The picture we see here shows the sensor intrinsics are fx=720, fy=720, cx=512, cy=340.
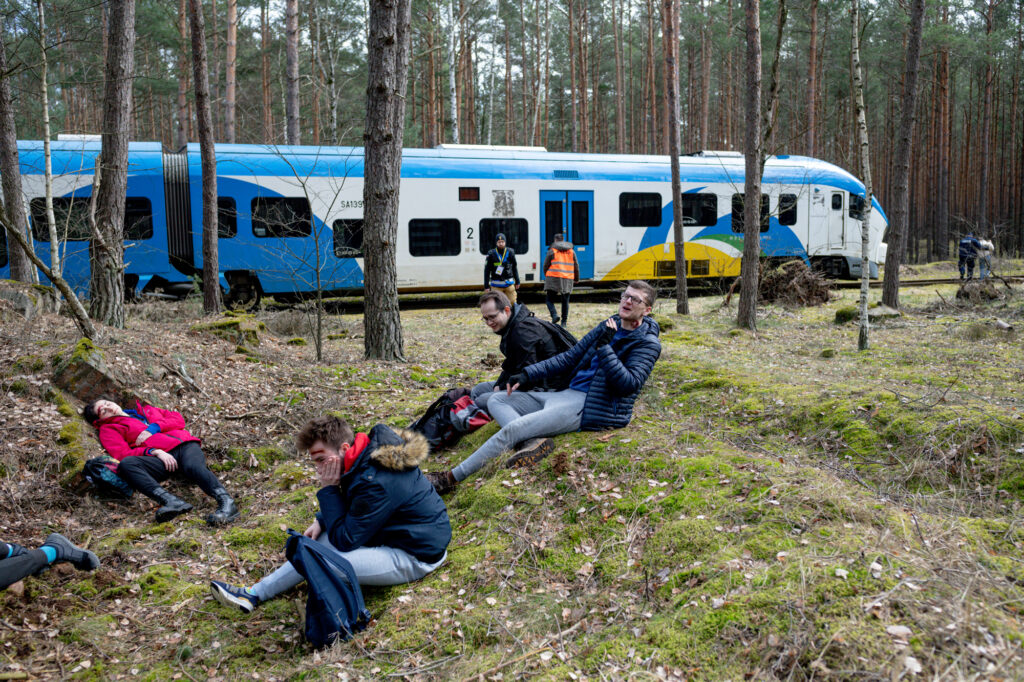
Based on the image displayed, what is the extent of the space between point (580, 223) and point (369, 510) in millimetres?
12817

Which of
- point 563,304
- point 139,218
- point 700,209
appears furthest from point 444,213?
point 700,209

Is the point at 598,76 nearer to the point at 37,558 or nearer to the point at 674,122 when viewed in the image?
the point at 674,122

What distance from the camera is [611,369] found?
4.77m

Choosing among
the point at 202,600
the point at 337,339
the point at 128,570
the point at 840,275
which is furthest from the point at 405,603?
the point at 840,275

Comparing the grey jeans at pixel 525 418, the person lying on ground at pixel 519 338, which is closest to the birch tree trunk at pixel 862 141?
the person lying on ground at pixel 519 338

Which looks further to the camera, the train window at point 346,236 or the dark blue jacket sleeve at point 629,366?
the train window at point 346,236

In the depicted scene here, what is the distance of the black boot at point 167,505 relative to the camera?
486cm

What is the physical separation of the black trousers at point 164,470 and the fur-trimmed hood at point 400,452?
6.39 feet

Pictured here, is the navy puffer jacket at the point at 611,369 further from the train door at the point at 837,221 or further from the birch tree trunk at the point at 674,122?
the train door at the point at 837,221

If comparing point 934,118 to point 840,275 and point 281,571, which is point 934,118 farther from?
point 281,571

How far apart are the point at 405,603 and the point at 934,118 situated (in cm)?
3078

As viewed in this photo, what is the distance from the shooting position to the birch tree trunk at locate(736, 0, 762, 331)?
1027 cm

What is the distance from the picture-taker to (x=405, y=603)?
3.73 m

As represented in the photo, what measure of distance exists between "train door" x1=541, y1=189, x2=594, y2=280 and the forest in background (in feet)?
24.6
